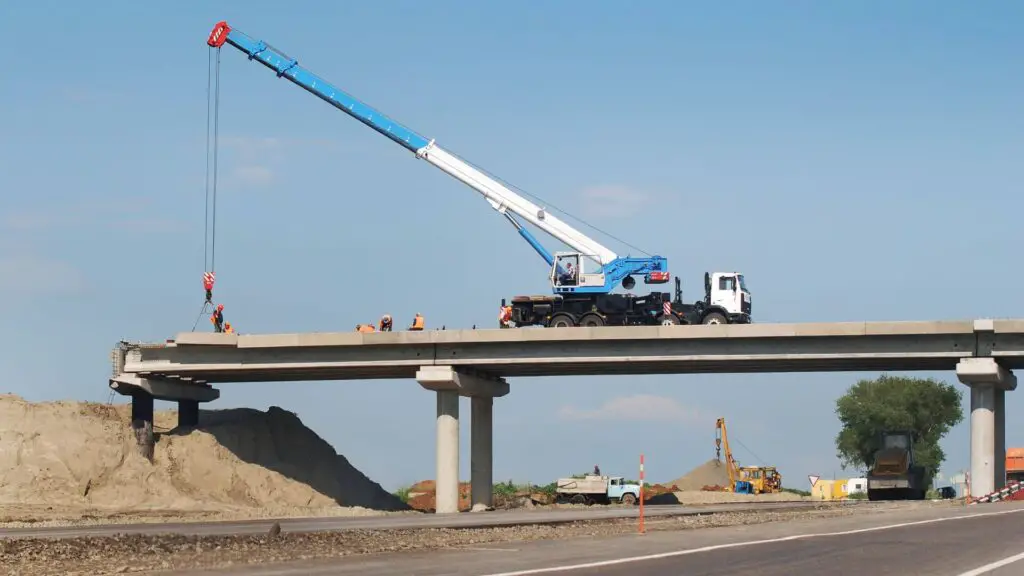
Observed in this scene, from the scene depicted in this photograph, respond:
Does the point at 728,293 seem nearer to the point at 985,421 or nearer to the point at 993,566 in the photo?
the point at 985,421

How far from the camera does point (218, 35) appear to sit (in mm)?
61906

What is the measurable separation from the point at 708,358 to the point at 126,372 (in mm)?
25503

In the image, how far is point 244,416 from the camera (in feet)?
212

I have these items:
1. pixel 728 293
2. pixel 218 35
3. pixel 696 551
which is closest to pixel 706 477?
pixel 728 293

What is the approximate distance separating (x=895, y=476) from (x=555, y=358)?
724 inches

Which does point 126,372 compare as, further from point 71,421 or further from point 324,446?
point 324,446

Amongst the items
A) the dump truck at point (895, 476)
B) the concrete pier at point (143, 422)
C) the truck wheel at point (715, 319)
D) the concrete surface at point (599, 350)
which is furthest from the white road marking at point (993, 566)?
the concrete pier at point (143, 422)

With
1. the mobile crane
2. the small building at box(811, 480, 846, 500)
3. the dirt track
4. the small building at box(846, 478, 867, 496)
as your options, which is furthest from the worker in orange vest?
the small building at box(846, 478, 867, 496)

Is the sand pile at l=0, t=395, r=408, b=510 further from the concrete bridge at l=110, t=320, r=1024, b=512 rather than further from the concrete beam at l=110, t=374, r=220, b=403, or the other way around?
the concrete bridge at l=110, t=320, r=1024, b=512

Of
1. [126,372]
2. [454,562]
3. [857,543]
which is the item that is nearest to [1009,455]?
[126,372]

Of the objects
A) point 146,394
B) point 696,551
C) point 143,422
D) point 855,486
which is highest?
point 146,394

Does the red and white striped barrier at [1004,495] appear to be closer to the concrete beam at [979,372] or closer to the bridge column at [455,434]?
the concrete beam at [979,372]

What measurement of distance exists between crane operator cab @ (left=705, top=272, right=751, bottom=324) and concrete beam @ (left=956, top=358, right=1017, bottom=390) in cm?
1162

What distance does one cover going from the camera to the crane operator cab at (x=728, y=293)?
199 feet
